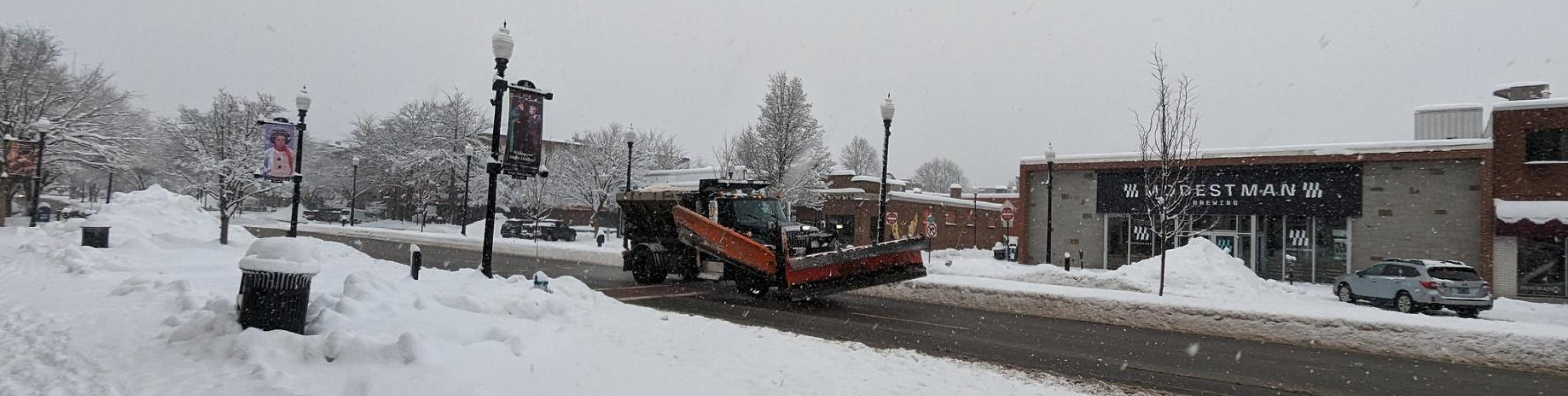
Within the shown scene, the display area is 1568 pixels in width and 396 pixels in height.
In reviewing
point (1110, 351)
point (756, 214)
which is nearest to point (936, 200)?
point (756, 214)

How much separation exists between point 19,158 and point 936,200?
35.2 m

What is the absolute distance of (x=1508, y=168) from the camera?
822 inches

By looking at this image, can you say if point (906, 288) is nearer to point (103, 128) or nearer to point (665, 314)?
point (665, 314)

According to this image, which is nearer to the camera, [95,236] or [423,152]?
[95,236]

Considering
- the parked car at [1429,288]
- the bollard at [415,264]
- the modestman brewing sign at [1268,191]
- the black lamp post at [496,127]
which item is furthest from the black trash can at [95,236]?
the parked car at [1429,288]

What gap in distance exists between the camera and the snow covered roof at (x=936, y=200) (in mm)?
37031

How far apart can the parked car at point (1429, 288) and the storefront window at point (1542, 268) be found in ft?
20.8

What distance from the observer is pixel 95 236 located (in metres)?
14.7

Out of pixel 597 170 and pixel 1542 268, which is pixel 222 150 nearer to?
pixel 597 170

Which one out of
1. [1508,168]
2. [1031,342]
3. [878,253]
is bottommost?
[1031,342]

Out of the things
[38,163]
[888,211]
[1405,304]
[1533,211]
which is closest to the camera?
[1405,304]

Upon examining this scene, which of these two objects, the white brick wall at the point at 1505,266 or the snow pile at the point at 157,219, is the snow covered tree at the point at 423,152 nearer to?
the snow pile at the point at 157,219

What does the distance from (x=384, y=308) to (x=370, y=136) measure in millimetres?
60333

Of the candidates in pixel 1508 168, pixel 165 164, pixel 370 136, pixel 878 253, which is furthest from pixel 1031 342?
pixel 165 164
